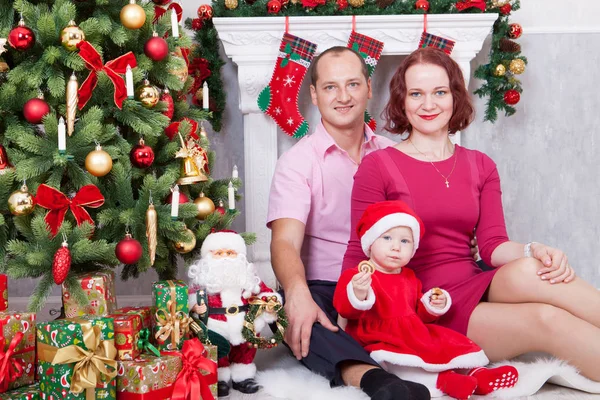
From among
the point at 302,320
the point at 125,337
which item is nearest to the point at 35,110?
the point at 125,337

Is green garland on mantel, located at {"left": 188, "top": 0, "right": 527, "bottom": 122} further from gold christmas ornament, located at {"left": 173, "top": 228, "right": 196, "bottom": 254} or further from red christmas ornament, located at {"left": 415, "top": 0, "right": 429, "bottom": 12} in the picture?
gold christmas ornament, located at {"left": 173, "top": 228, "right": 196, "bottom": 254}

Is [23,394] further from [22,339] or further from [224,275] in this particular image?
[224,275]

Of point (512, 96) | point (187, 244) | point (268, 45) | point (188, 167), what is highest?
point (268, 45)

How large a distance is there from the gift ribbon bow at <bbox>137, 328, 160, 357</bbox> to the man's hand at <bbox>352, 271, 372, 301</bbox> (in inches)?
20.5

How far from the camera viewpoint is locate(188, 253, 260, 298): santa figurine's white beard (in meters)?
1.83

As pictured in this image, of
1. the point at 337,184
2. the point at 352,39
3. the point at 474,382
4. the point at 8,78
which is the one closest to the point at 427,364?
the point at 474,382

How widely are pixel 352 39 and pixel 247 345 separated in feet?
4.93

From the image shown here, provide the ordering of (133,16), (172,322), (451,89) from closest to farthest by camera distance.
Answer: (172,322), (133,16), (451,89)

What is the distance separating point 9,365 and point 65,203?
465 mm

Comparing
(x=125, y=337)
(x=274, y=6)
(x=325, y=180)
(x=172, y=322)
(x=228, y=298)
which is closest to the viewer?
(x=125, y=337)

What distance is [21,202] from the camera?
71.5 inches

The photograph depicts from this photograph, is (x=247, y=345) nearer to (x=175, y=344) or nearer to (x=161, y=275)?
(x=175, y=344)

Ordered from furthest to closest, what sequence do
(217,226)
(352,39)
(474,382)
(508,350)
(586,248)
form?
(586,248) < (352,39) < (217,226) < (508,350) < (474,382)

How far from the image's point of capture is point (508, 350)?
6.11 ft
